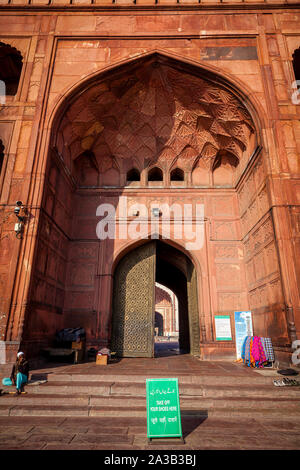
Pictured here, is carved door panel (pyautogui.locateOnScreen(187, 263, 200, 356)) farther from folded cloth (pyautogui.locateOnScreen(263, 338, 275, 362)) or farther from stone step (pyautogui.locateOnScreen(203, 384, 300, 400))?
stone step (pyautogui.locateOnScreen(203, 384, 300, 400))

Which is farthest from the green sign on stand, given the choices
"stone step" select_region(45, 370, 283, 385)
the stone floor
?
"stone step" select_region(45, 370, 283, 385)

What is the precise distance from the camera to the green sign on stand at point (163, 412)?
254 cm

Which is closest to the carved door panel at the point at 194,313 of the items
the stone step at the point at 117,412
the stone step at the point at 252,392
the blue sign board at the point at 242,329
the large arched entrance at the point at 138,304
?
the large arched entrance at the point at 138,304

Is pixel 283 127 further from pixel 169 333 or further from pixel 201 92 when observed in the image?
pixel 169 333

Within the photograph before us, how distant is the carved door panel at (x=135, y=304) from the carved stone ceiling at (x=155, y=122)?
329 centimetres

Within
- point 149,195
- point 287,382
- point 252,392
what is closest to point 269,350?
point 287,382

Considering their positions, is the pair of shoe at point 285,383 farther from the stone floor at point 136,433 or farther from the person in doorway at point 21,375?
the person in doorway at point 21,375

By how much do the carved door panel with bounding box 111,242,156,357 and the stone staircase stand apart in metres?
3.65

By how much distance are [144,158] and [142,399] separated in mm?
7755

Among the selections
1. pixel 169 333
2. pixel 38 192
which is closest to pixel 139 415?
pixel 38 192

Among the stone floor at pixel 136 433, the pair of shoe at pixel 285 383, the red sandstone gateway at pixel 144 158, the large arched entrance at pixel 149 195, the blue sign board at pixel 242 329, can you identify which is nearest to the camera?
the stone floor at pixel 136 433

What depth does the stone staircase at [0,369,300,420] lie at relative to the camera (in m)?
3.42

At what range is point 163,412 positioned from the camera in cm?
259

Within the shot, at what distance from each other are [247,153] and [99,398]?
24.2 feet
